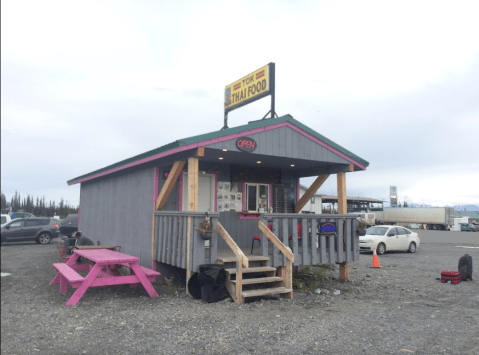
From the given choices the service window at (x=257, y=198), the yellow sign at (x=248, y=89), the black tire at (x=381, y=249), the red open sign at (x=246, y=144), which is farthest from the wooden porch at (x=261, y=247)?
the black tire at (x=381, y=249)

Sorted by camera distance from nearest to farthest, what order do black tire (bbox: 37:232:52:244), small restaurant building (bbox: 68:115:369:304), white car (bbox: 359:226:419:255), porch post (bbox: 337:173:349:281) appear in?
1. small restaurant building (bbox: 68:115:369:304)
2. porch post (bbox: 337:173:349:281)
3. white car (bbox: 359:226:419:255)
4. black tire (bbox: 37:232:52:244)

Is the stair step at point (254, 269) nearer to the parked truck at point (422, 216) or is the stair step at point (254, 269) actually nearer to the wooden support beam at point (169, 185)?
the wooden support beam at point (169, 185)

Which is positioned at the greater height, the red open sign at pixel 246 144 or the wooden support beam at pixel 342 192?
the red open sign at pixel 246 144

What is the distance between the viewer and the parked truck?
4628cm

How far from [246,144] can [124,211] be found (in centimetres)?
491

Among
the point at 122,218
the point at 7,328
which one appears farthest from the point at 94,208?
the point at 7,328

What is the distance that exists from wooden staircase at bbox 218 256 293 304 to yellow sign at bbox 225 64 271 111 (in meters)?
5.73

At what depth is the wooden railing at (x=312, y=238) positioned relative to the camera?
8.54m

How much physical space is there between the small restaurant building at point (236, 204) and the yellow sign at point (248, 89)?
2.53 meters

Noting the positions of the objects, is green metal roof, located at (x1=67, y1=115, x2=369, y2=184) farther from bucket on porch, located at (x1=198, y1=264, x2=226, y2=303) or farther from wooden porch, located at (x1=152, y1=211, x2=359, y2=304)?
bucket on porch, located at (x1=198, y1=264, x2=226, y2=303)

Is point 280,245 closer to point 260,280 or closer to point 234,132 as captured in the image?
point 260,280

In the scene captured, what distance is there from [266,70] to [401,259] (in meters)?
10.5

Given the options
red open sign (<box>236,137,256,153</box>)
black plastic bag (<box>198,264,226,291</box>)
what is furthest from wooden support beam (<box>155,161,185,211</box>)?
black plastic bag (<box>198,264,226,291</box>)

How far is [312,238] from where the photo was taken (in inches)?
366
